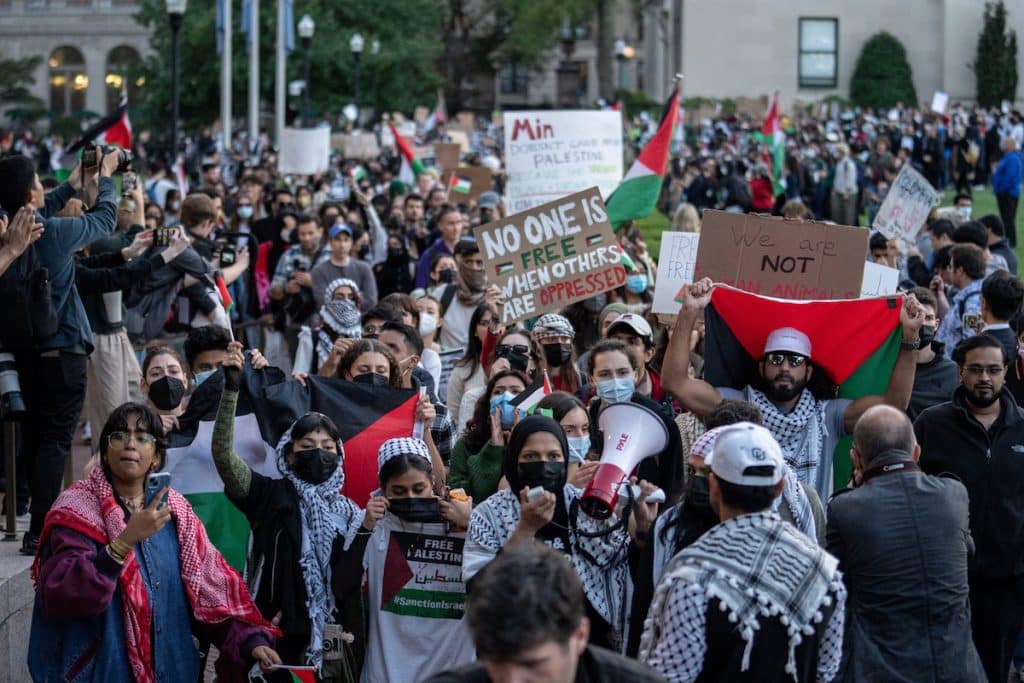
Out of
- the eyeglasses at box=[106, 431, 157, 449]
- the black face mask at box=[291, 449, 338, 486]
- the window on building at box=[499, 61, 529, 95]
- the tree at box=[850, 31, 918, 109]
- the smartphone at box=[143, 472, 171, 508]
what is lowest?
the black face mask at box=[291, 449, 338, 486]

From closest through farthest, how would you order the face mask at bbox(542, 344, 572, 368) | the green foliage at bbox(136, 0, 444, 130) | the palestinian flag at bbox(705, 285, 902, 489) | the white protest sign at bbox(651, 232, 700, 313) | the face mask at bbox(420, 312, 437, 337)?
1. the palestinian flag at bbox(705, 285, 902, 489)
2. the face mask at bbox(542, 344, 572, 368)
3. the white protest sign at bbox(651, 232, 700, 313)
4. the face mask at bbox(420, 312, 437, 337)
5. the green foliage at bbox(136, 0, 444, 130)

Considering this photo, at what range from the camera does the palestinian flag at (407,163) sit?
20.9 metres

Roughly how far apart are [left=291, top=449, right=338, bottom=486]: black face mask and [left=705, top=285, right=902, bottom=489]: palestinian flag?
1.58 metres

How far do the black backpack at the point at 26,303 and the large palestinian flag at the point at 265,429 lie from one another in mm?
747

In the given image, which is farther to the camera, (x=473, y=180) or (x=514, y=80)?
(x=514, y=80)

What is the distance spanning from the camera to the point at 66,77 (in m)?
88.6

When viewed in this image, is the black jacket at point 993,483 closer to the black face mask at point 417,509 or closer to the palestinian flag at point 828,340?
the palestinian flag at point 828,340

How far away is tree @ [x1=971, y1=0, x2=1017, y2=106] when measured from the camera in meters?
53.1

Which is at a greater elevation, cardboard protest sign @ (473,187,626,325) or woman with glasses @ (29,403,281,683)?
cardboard protest sign @ (473,187,626,325)

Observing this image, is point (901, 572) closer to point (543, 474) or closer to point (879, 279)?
point (543, 474)

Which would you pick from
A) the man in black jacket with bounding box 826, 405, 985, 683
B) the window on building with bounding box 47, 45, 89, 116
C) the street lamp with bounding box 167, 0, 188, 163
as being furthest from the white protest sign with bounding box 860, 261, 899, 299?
the window on building with bounding box 47, 45, 89, 116

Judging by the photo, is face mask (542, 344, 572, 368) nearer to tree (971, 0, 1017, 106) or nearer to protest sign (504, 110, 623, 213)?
protest sign (504, 110, 623, 213)

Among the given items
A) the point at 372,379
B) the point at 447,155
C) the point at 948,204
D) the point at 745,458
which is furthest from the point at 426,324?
the point at 948,204

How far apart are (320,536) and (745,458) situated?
7.50ft
